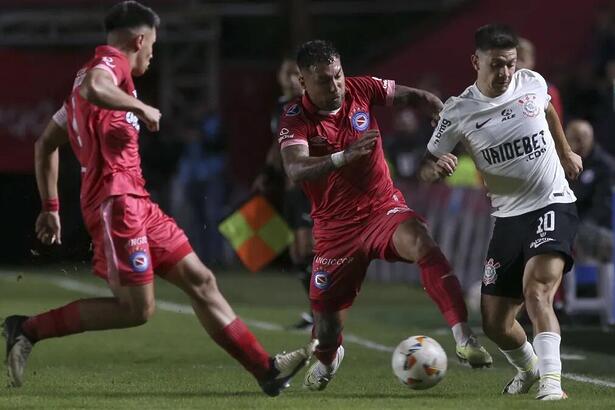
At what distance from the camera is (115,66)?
9281mm

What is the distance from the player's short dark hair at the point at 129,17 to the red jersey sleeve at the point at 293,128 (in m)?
0.97

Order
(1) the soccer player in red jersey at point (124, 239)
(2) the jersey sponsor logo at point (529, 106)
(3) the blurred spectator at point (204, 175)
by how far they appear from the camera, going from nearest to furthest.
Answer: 1. (1) the soccer player in red jersey at point (124, 239)
2. (2) the jersey sponsor logo at point (529, 106)
3. (3) the blurred spectator at point (204, 175)

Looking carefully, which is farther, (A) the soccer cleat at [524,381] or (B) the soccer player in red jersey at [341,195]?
(A) the soccer cleat at [524,381]

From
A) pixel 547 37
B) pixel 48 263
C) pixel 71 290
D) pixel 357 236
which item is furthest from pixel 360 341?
pixel 48 263

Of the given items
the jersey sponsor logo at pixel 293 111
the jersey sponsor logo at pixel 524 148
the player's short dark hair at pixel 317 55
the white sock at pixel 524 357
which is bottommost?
the white sock at pixel 524 357

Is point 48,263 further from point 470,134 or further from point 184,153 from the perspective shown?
point 470,134

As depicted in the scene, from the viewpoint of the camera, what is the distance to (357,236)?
9.80m

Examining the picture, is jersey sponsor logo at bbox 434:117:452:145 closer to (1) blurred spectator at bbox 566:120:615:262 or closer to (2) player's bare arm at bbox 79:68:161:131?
(2) player's bare arm at bbox 79:68:161:131

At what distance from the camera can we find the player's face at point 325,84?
9672 mm

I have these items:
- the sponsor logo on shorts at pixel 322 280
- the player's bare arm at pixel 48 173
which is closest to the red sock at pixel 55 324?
the player's bare arm at pixel 48 173

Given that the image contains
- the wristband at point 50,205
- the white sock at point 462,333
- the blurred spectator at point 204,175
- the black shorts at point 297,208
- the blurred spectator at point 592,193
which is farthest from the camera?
the blurred spectator at point 204,175

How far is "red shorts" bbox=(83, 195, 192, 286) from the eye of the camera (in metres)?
9.34

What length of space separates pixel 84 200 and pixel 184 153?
14.7 m

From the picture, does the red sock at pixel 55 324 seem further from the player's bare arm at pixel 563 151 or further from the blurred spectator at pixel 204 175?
the blurred spectator at pixel 204 175
